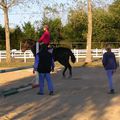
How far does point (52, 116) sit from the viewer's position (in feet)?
36.0

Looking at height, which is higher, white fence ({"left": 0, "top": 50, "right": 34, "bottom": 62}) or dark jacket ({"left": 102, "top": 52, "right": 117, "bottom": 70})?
dark jacket ({"left": 102, "top": 52, "right": 117, "bottom": 70})

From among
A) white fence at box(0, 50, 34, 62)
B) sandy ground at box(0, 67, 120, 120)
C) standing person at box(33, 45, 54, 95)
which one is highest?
standing person at box(33, 45, 54, 95)

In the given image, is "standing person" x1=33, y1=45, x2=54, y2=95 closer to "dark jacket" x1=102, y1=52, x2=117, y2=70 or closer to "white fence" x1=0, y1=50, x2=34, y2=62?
"dark jacket" x1=102, y1=52, x2=117, y2=70

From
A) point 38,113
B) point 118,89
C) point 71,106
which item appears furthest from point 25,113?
point 118,89

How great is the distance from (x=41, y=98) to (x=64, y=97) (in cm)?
71

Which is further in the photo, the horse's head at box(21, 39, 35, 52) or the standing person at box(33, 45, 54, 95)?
the horse's head at box(21, 39, 35, 52)

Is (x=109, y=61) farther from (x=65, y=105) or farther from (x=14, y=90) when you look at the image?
(x=65, y=105)

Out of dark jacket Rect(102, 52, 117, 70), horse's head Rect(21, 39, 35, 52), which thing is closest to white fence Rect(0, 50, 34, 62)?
horse's head Rect(21, 39, 35, 52)

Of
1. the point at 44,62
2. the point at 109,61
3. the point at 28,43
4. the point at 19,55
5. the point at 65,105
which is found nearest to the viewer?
the point at 65,105

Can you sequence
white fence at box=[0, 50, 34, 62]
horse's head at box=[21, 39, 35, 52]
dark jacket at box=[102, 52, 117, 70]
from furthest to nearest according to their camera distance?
white fence at box=[0, 50, 34, 62] < horse's head at box=[21, 39, 35, 52] < dark jacket at box=[102, 52, 117, 70]

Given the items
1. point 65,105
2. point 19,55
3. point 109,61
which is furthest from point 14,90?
point 19,55

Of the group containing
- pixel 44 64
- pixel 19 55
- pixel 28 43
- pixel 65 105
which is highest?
pixel 28 43

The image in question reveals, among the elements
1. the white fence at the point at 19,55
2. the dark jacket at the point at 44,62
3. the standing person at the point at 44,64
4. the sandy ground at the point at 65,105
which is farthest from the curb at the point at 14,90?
the white fence at the point at 19,55

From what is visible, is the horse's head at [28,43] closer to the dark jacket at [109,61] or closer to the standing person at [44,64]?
the standing person at [44,64]
